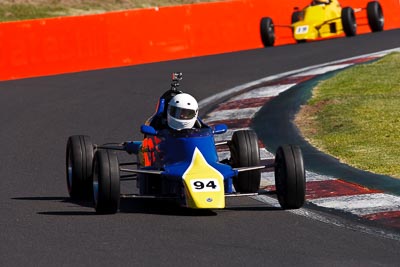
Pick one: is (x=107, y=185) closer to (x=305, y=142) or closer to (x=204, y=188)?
(x=204, y=188)

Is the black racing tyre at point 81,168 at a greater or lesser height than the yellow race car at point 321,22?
lesser

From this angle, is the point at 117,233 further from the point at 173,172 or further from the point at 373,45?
the point at 373,45

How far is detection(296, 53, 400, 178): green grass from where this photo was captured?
13258mm

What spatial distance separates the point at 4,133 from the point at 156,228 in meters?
7.20

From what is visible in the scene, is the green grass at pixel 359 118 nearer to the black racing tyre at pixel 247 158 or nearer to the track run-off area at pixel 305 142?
the track run-off area at pixel 305 142

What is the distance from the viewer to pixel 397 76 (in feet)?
67.6

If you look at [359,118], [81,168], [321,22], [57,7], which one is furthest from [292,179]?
[57,7]

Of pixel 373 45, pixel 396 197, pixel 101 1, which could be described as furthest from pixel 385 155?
pixel 101 1

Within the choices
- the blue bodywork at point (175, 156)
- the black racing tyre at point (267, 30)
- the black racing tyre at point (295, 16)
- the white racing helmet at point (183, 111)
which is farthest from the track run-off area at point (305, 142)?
the black racing tyre at point (295, 16)

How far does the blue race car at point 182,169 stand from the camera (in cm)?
1023

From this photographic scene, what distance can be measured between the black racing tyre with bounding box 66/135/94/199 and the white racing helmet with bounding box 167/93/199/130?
2.96 feet

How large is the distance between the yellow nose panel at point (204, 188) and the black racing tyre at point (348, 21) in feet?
60.7

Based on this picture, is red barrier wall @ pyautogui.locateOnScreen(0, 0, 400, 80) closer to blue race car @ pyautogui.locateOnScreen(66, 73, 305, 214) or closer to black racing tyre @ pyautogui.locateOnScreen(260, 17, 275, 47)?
black racing tyre @ pyautogui.locateOnScreen(260, 17, 275, 47)

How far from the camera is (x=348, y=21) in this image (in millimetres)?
28359
